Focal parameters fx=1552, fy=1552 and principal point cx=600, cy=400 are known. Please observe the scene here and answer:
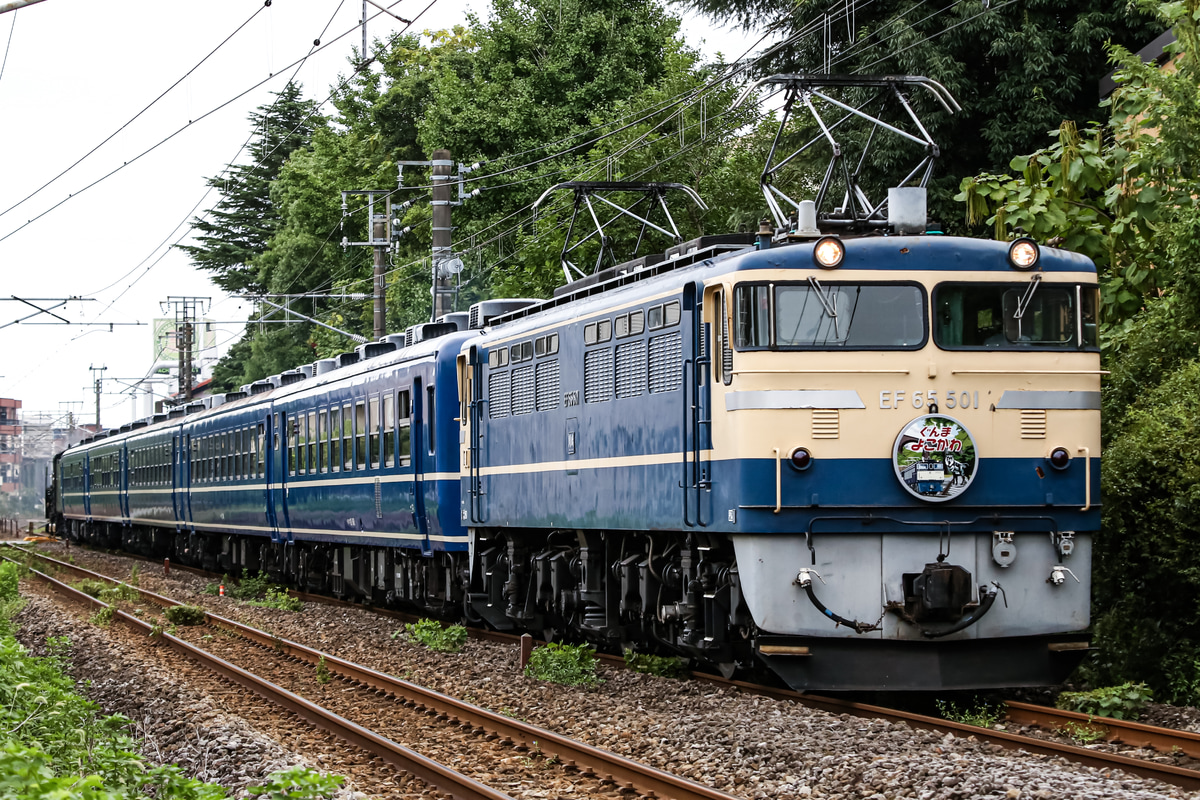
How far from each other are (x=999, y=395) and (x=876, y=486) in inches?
45.5

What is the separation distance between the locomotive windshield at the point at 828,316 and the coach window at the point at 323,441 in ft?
45.4

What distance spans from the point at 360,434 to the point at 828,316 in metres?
12.2

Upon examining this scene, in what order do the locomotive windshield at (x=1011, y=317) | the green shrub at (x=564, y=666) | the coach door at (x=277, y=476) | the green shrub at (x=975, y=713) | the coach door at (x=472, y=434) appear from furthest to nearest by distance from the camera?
1. the coach door at (x=277, y=476)
2. the coach door at (x=472, y=434)
3. the green shrub at (x=564, y=666)
4. the locomotive windshield at (x=1011, y=317)
5. the green shrub at (x=975, y=713)

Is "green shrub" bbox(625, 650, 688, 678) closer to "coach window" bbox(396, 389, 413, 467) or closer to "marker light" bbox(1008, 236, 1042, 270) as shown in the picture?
"marker light" bbox(1008, 236, 1042, 270)

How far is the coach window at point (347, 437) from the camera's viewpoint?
22.8 m

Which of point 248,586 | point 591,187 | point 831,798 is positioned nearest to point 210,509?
point 248,586

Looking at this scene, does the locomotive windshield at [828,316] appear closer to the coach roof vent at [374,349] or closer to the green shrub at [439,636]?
the green shrub at [439,636]

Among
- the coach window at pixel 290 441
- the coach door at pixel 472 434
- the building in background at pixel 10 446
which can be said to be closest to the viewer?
the coach door at pixel 472 434

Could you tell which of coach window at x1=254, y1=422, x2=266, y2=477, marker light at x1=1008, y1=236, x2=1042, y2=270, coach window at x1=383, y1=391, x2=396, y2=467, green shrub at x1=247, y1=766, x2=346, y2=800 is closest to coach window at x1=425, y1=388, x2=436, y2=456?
coach window at x1=383, y1=391, x2=396, y2=467

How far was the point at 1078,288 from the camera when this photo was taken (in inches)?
462

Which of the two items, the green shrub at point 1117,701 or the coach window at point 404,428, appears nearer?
the green shrub at point 1117,701

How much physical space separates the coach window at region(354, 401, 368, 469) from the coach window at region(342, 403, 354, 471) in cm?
22

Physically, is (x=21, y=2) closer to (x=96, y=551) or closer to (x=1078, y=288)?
(x=1078, y=288)

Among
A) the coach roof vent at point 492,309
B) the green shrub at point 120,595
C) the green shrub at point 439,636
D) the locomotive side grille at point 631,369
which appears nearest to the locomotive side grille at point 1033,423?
the locomotive side grille at point 631,369
